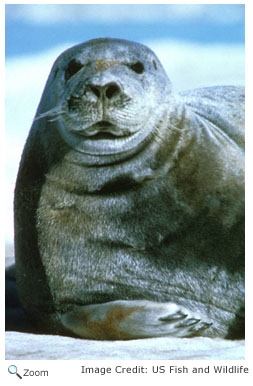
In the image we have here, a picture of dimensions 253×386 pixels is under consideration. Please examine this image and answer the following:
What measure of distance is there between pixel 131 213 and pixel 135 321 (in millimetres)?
727

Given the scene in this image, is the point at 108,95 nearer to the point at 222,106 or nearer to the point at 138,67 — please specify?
the point at 138,67

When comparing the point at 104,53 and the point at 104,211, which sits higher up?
the point at 104,53

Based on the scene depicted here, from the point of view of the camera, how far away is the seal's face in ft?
22.4

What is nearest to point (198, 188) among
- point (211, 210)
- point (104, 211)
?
point (211, 210)

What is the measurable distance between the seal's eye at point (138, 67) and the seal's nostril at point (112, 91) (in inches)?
13.4

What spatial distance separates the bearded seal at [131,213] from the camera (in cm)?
709

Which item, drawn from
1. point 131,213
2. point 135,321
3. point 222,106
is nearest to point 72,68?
point 131,213

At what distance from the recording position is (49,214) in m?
7.26

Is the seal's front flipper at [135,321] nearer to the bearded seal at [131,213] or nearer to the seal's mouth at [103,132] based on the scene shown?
the bearded seal at [131,213]
